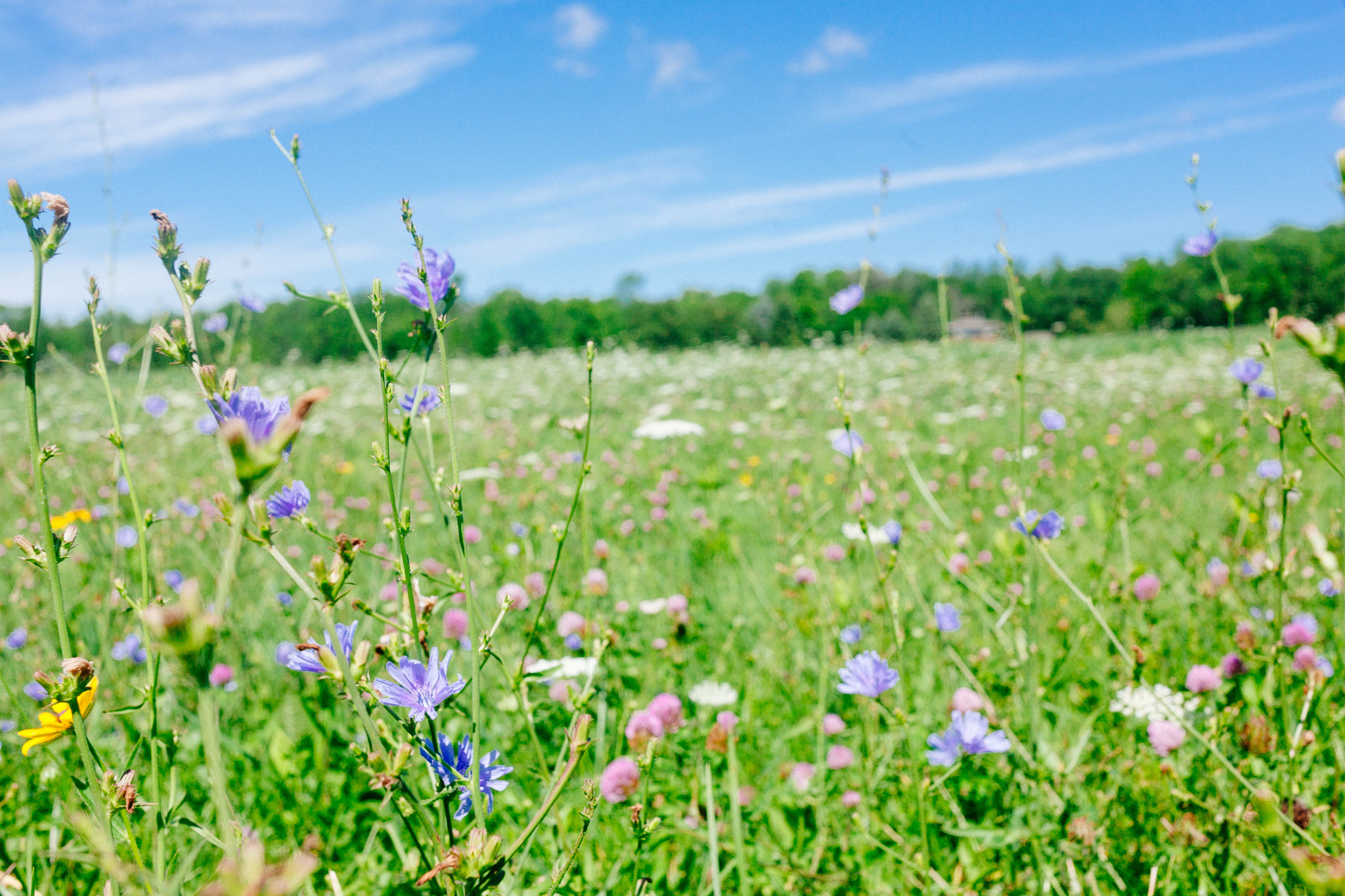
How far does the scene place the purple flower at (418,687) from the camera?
2.50 ft

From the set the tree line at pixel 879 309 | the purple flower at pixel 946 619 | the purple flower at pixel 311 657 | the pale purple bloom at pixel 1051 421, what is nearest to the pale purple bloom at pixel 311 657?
the purple flower at pixel 311 657

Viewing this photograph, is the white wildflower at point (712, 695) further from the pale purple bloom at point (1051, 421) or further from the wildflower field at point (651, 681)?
the pale purple bloom at point (1051, 421)

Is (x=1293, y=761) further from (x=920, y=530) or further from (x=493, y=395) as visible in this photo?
(x=493, y=395)

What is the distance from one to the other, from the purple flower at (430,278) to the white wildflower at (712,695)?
3.59 feet

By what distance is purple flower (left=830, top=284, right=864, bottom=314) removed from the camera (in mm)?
1997

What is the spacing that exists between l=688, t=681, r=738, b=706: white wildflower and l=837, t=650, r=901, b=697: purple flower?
482mm

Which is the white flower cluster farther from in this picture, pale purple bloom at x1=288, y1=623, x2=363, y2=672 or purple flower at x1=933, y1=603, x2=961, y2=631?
pale purple bloom at x1=288, y1=623, x2=363, y2=672

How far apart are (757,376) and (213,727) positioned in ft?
32.2

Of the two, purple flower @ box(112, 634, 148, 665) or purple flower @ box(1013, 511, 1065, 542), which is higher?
purple flower @ box(1013, 511, 1065, 542)

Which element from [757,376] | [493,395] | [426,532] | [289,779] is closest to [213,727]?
[289,779]

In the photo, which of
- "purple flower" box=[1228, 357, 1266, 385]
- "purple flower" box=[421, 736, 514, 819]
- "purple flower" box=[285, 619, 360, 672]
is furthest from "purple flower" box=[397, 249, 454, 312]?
"purple flower" box=[1228, 357, 1266, 385]

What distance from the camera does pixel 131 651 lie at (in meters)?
2.07

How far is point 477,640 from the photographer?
2.66ft

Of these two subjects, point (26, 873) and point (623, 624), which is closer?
point (26, 873)
